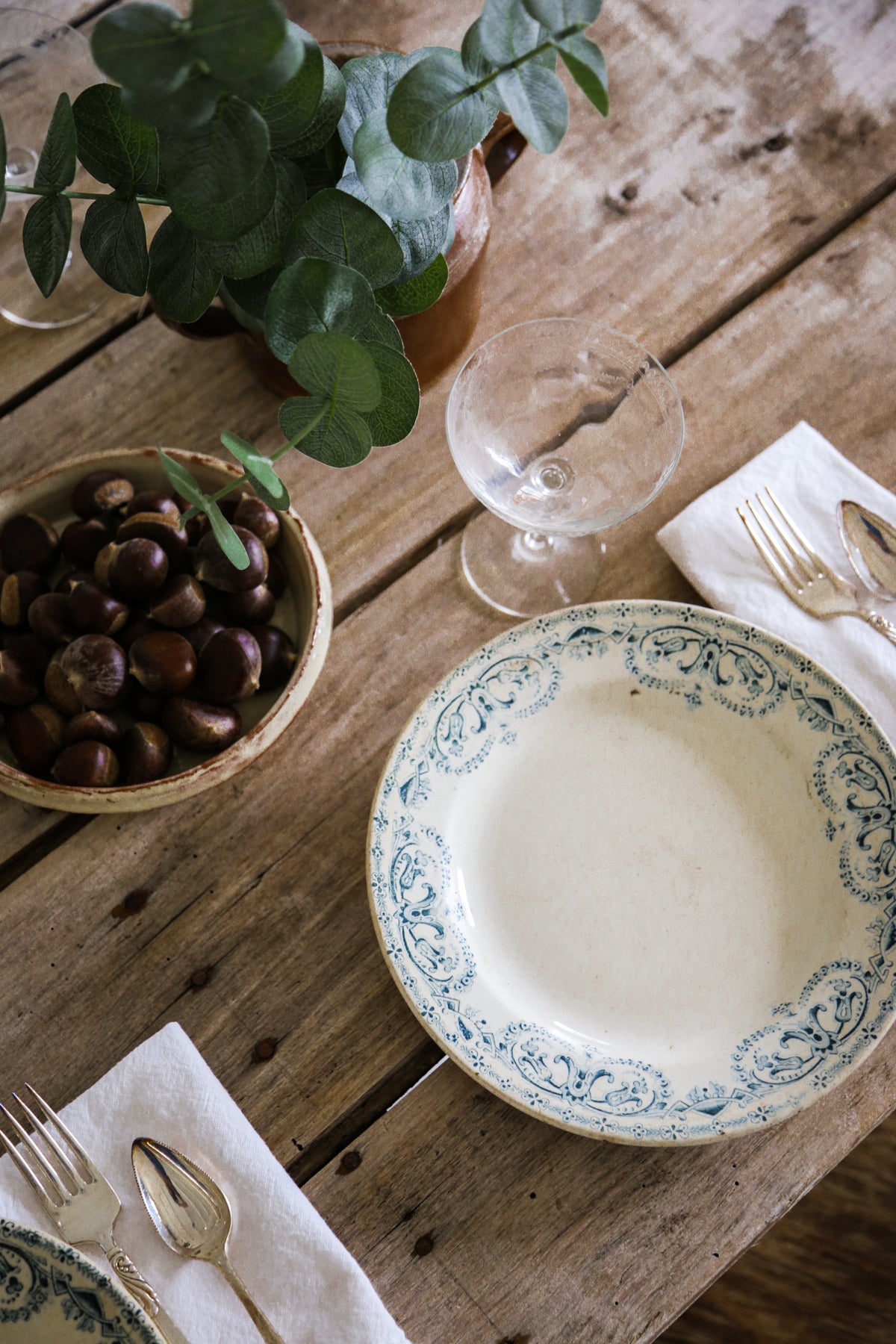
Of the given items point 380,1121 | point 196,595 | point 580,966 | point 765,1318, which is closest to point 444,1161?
point 380,1121

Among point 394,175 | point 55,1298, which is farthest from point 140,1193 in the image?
point 394,175

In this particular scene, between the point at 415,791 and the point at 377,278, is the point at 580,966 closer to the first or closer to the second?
the point at 415,791

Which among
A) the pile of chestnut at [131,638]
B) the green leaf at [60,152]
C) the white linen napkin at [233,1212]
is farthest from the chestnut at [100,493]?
the white linen napkin at [233,1212]

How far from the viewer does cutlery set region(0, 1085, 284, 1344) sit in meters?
0.64

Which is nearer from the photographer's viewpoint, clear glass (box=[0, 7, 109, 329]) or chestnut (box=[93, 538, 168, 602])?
chestnut (box=[93, 538, 168, 602])

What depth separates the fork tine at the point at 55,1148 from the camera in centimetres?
65

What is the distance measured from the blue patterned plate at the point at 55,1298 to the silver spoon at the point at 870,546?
63 centimetres

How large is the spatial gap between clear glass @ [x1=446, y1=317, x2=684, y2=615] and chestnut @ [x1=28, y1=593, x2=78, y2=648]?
0.92 feet

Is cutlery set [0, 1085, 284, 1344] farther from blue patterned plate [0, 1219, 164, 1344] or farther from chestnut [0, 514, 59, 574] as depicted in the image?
chestnut [0, 514, 59, 574]

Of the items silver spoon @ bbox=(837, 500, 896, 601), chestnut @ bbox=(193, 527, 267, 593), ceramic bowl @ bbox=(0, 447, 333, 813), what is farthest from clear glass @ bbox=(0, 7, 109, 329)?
silver spoon @ bbox=(837, 500, 896, 601)

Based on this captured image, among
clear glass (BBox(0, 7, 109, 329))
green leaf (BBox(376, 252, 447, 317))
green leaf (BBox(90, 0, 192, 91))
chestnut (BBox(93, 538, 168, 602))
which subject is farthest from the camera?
clear glass (BBox(0, 7, 109, 329))

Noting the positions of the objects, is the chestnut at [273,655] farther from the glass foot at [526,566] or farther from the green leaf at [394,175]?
the green leaf at [394,175]

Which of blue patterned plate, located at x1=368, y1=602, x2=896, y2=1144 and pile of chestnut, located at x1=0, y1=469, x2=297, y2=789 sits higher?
pile of chestnut, located at x1=0, y1=469, x2=297, y2=789

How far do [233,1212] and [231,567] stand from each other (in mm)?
396
